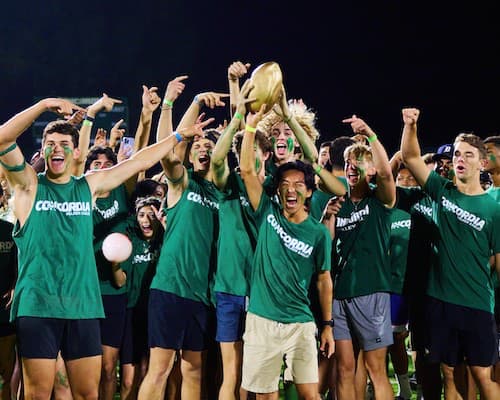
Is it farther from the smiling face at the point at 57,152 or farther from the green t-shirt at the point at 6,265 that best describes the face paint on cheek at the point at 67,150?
the green t-shirt at the point at 6,265

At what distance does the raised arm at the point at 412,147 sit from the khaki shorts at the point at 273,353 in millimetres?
1436

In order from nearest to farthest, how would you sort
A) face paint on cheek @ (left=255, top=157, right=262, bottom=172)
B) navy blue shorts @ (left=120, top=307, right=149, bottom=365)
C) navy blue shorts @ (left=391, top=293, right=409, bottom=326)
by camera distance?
face paint on cheek @ (left=255, top=157, right=262, bottom=172)
navy blue shorts @ (left=120, top=307, right=149, bottom=365)
navy blue shorts @ (left=391, top=293, right=409, bottom=326)

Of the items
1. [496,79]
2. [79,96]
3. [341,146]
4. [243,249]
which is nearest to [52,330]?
[243,249]

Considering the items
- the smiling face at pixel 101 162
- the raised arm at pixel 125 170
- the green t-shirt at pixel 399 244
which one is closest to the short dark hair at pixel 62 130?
the raised arm at pixel 125 170

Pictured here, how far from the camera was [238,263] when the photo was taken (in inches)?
198

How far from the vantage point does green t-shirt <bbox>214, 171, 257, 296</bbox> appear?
5016mm

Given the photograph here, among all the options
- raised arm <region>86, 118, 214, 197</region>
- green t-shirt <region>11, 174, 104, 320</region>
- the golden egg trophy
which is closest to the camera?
green t-shirt <region>11, 174, 104, 320</region>

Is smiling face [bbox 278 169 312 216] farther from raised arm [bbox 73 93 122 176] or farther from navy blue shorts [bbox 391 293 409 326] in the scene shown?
navy blue shorts [bbox 391 293 409 326]

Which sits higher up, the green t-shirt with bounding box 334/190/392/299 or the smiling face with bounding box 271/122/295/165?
the smiling face with bounding box 271/122/295/165

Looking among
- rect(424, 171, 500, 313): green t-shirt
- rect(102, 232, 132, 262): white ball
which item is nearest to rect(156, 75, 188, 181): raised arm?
rect(102, 232, 132, 262): white ball

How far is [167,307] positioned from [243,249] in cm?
63

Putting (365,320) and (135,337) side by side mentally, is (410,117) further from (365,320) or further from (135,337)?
(135,337)

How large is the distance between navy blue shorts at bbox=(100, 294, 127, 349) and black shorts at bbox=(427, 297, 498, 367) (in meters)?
2.15

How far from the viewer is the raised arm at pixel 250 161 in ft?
15.5
